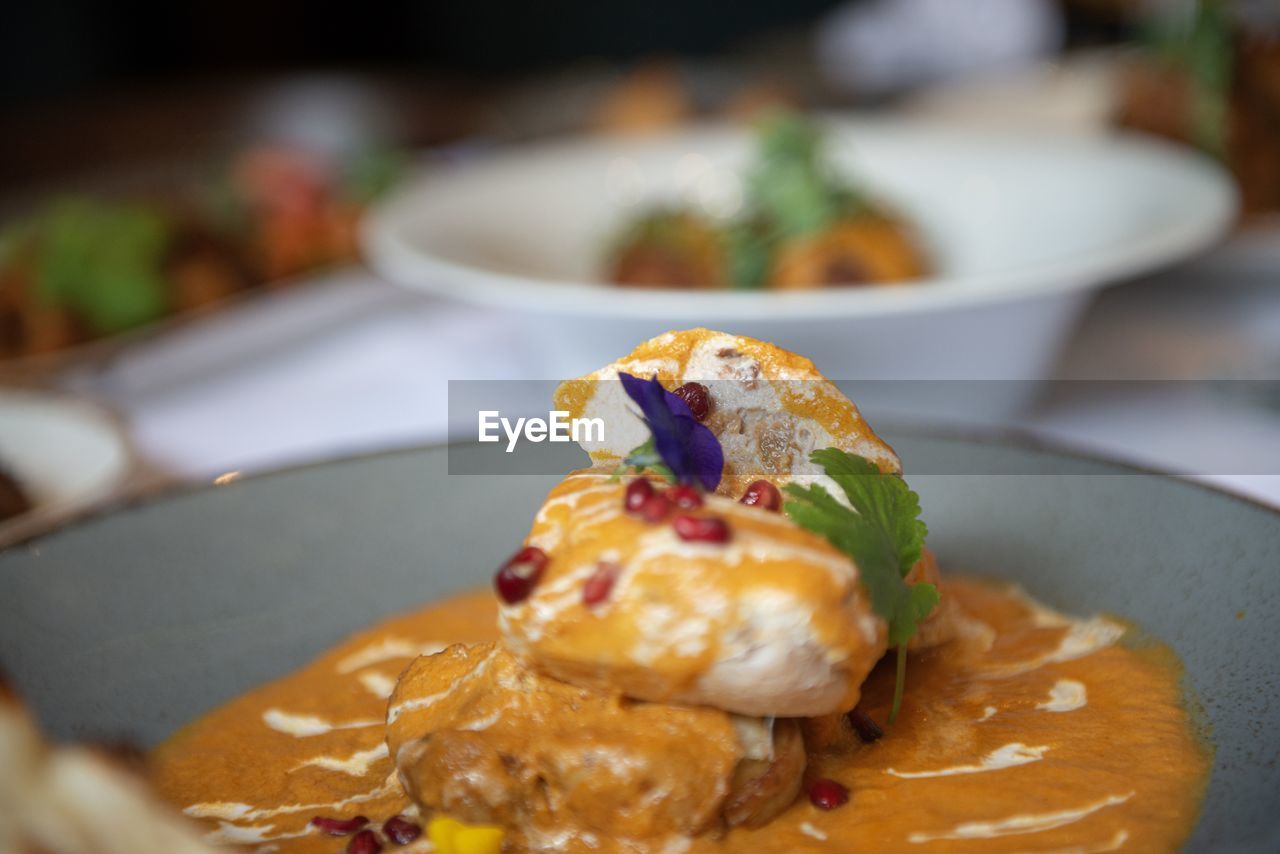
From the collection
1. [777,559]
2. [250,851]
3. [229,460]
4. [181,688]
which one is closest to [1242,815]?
[777,559]

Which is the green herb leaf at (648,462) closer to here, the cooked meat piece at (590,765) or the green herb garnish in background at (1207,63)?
the cooked meat piece at (590,765)

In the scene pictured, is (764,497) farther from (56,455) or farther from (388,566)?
(56,455)

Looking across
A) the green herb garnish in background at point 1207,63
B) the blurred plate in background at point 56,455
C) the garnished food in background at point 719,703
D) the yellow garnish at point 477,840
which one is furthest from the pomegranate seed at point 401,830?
the green herb garnish in background at point 1207,63

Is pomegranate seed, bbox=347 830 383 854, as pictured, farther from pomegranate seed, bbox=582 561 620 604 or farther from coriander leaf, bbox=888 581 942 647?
coriander leaf, bbox=888 581 942 647

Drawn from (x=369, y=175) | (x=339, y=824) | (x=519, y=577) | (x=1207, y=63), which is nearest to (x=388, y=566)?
(x=339, y=824)

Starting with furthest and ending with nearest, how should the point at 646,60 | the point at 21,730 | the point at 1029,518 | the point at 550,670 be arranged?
1. the point at 646,60
2. the point at 1029,518
3. the point at 550,670
4. the point at 21,730

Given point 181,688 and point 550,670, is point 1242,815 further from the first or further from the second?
point 181,688
